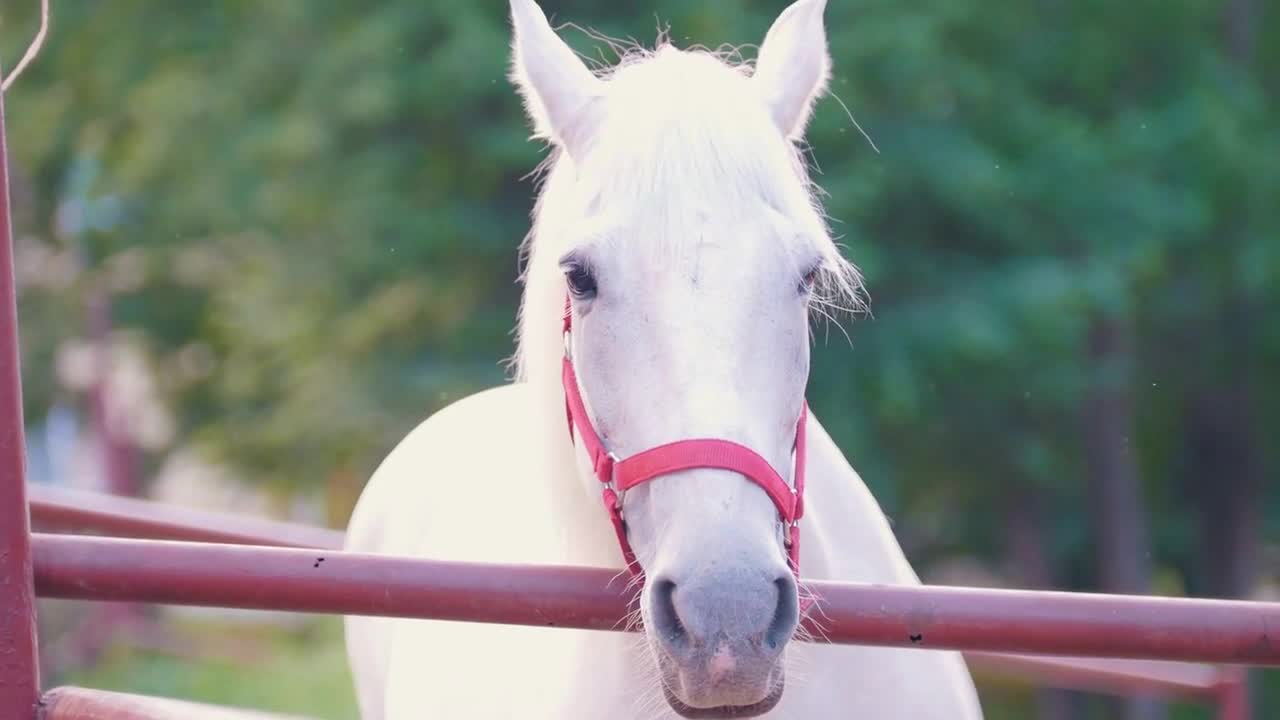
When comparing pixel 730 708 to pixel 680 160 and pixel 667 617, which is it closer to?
pixel 667 617

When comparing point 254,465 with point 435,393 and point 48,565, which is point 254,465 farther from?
point 48,565

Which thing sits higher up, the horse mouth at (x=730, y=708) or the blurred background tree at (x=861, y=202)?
the horse mouth at (x=730, y=708)

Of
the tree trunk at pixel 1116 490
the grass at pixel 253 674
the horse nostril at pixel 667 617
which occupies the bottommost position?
the grass at pixel 253 674

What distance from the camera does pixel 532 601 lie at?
166cm

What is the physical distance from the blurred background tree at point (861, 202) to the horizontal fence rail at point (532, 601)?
5580 millimetres

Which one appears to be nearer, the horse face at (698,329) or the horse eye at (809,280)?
the horse face at (698,329)

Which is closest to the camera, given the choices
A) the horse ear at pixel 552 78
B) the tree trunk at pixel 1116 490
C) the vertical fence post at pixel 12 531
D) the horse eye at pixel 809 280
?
the vertical fence post at pixel 12 531

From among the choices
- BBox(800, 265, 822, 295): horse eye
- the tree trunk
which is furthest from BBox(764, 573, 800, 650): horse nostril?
the tree trunk

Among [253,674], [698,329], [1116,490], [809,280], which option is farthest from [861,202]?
[253,674]

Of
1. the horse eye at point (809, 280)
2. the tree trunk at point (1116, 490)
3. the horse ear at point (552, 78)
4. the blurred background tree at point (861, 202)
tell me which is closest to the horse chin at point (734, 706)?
the horse eye at point (809, 280)

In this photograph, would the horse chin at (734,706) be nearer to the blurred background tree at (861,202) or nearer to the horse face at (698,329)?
the horse face at (698,329)

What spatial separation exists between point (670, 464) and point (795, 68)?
849mm

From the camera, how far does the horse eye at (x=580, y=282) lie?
1968 mm

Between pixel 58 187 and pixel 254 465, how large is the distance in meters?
3.80
